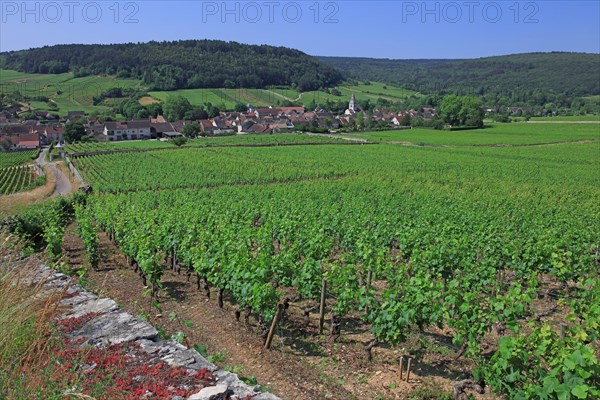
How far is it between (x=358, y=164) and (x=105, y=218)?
34.8 m

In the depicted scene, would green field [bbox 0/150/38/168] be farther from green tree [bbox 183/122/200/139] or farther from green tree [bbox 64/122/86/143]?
green tree [bbox 183/122/200/139]

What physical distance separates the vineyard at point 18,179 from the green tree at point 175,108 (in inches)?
2795

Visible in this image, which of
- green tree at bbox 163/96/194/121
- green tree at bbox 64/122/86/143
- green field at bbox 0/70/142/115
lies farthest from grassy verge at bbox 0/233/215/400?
green field at bbox 0/70/142/115

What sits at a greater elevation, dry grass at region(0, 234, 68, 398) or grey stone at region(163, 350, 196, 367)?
dry grass at region(0, 234, 68, 398)

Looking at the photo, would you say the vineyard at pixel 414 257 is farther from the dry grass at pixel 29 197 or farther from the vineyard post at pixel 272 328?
the dry grass at pixel 29 197

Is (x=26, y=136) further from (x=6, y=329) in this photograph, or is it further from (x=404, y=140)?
(x=6, y=329)

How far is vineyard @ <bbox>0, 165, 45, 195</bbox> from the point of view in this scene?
42.7 metres

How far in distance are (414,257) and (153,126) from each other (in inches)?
4141

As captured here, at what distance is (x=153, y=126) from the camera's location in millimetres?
107750

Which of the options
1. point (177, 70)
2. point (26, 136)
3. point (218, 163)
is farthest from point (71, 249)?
point (177, 70)

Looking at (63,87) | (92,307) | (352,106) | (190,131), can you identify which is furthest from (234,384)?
(63,87)

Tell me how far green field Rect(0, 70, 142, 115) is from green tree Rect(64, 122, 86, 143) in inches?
A: 1647

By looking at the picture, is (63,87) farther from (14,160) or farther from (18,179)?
→ (18,179)

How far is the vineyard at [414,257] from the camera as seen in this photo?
7.32 metres
